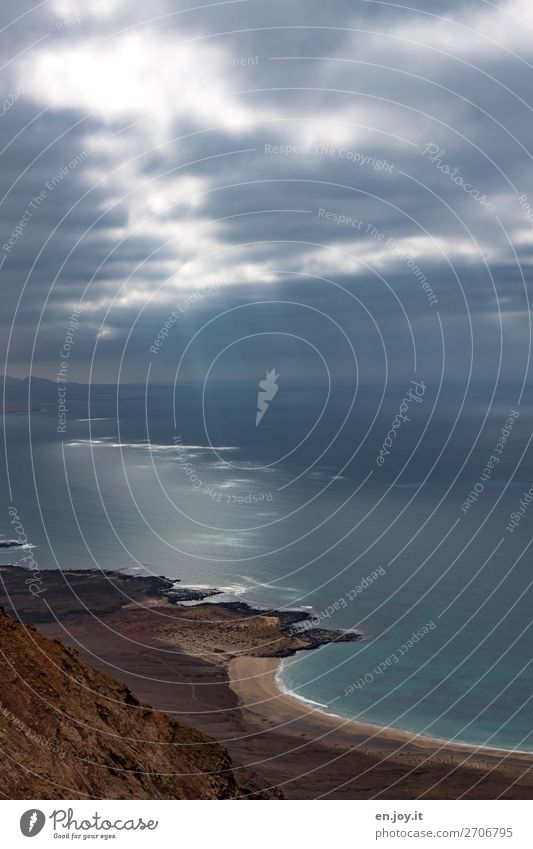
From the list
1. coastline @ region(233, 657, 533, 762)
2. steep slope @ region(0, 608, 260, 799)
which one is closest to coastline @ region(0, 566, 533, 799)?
coastline @ region(233, 657, 533, 762)

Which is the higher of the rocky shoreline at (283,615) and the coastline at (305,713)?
the rocky shoreline at (283,615)

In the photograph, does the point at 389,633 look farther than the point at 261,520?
No

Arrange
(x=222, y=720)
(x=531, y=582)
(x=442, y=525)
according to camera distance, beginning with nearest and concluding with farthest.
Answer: (x=222, y=720) → (x=531, y=582) → (x=442, y=525)

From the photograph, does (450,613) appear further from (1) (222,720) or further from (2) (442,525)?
(2) (442,525)

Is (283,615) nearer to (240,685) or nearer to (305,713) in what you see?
(240,685)

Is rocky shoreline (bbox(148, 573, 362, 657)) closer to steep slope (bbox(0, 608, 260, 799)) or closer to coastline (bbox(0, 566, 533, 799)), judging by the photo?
coastline (bbox(0, 566, 533, 799))

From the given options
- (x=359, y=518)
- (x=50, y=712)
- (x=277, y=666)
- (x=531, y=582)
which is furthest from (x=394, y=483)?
(x=50, y=712)

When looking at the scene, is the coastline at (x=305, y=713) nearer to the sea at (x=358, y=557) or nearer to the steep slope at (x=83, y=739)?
the sea at (x=358, y=557)

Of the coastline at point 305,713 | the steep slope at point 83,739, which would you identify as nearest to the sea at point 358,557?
the coastline at point 305,713
